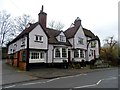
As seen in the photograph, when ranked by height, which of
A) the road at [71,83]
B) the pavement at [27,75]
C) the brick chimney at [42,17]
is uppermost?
the brick chimney at [42,17]

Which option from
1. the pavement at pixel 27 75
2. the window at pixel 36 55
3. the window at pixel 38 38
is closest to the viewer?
the pavement at pixel 27 75

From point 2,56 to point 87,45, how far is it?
26403 mm

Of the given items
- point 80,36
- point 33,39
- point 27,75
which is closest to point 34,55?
point 33,39

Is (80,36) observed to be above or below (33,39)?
above

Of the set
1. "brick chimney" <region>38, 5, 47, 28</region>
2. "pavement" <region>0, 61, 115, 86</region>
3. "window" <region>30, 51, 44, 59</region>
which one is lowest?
"pavement" <region>0, 61, 115, 86</region>

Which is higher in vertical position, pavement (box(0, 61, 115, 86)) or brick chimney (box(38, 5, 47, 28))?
brick chimney (box(38, 5, 47, 28))

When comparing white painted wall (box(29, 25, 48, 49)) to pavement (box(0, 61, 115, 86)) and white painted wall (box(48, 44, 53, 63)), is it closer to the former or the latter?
white painted wall (box(48, 44, 53, 63))

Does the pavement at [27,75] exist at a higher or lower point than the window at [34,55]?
lower

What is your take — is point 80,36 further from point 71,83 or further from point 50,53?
point 71,83

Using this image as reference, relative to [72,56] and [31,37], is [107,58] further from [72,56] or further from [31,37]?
[31,37]

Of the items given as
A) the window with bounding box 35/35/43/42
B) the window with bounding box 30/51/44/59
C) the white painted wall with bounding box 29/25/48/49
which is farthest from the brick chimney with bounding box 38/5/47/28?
the window with bounding box 30/51/44/59

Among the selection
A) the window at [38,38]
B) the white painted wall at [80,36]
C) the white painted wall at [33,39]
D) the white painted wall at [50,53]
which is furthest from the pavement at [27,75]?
the white painted wall at [80,36]

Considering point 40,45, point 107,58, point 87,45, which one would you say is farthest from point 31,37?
point 107,58

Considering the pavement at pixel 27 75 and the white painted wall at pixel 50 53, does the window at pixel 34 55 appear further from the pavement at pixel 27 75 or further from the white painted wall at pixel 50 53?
the pavement at pixel 27 75
